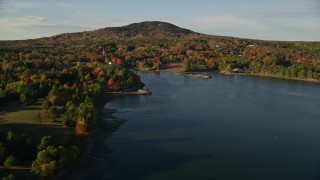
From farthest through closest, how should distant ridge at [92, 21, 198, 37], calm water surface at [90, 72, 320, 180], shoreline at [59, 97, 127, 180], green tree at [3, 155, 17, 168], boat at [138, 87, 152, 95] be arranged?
1. distant ridge at [92, 21, 198, 37]
2. boat at [138, 87, 152, 95]
3. calm water surface at [90, 72, 320, 180]
4. shoreline at [59, 97, 127, 180]
5. green tree at [3, 155, 17, 168]

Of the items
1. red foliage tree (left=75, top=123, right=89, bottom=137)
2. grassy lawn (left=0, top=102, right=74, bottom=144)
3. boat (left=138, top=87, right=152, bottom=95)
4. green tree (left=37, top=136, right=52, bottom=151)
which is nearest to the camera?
green tree (left=37, top=136, right=52, bottom=151)

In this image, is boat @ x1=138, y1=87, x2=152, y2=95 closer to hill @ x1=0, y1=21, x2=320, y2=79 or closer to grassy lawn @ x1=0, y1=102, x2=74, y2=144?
grassy lawn @ x1=0, y1=102, x2=74, y2=144

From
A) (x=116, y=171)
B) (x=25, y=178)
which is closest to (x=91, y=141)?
(x=116, y=171)

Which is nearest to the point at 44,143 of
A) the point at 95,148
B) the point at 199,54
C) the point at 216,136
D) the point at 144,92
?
the point at 95,148

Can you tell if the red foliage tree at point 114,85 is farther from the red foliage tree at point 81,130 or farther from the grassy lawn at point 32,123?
the red foliage tree at point 81,130

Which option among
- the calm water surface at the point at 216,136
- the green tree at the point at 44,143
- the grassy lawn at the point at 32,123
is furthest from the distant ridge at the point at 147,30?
the green tree at the point at 44,143

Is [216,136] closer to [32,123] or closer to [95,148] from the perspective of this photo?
[95,148]

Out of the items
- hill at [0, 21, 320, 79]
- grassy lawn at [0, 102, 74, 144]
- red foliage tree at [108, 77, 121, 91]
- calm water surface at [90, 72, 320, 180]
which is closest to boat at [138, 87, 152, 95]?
calm water surface at [90, 72, 320, 180]

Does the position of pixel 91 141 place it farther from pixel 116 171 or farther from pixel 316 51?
pixel 316 51
